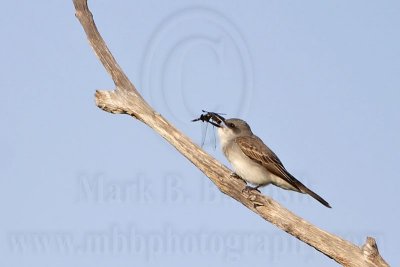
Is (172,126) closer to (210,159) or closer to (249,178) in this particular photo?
(210,159)

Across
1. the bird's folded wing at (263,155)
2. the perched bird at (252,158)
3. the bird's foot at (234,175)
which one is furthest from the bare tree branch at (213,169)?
the bird's folded wing at (263,155)

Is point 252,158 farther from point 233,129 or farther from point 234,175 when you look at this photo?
point 234,175

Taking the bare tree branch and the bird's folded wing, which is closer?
the bare tree branch

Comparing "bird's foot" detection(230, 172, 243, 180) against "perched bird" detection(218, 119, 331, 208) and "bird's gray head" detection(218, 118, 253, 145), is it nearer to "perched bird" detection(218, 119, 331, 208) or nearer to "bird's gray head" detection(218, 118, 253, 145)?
"perched bird" detection(218, 119, 331, 208)

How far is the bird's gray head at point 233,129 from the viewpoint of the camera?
14094 millimetres

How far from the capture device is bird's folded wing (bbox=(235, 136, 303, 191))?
13.4m

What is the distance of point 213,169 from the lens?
12.4m

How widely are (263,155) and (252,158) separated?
0.61 feet

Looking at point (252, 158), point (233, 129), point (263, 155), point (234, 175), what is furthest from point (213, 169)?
point (233, 129)

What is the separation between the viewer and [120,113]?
510 inches

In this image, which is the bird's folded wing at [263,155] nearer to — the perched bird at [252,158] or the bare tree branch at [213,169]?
the perched bird at [252,158]

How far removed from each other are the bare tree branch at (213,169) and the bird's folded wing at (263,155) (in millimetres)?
790

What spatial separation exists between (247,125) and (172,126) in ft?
6.65

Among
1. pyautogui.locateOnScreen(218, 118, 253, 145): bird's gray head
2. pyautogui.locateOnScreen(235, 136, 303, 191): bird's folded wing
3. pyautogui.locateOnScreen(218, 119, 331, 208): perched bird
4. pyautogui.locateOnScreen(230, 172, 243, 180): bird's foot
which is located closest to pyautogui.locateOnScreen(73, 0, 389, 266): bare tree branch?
pyautogui.locateOnScreen(230, 172, 243, 180): bird's foot
